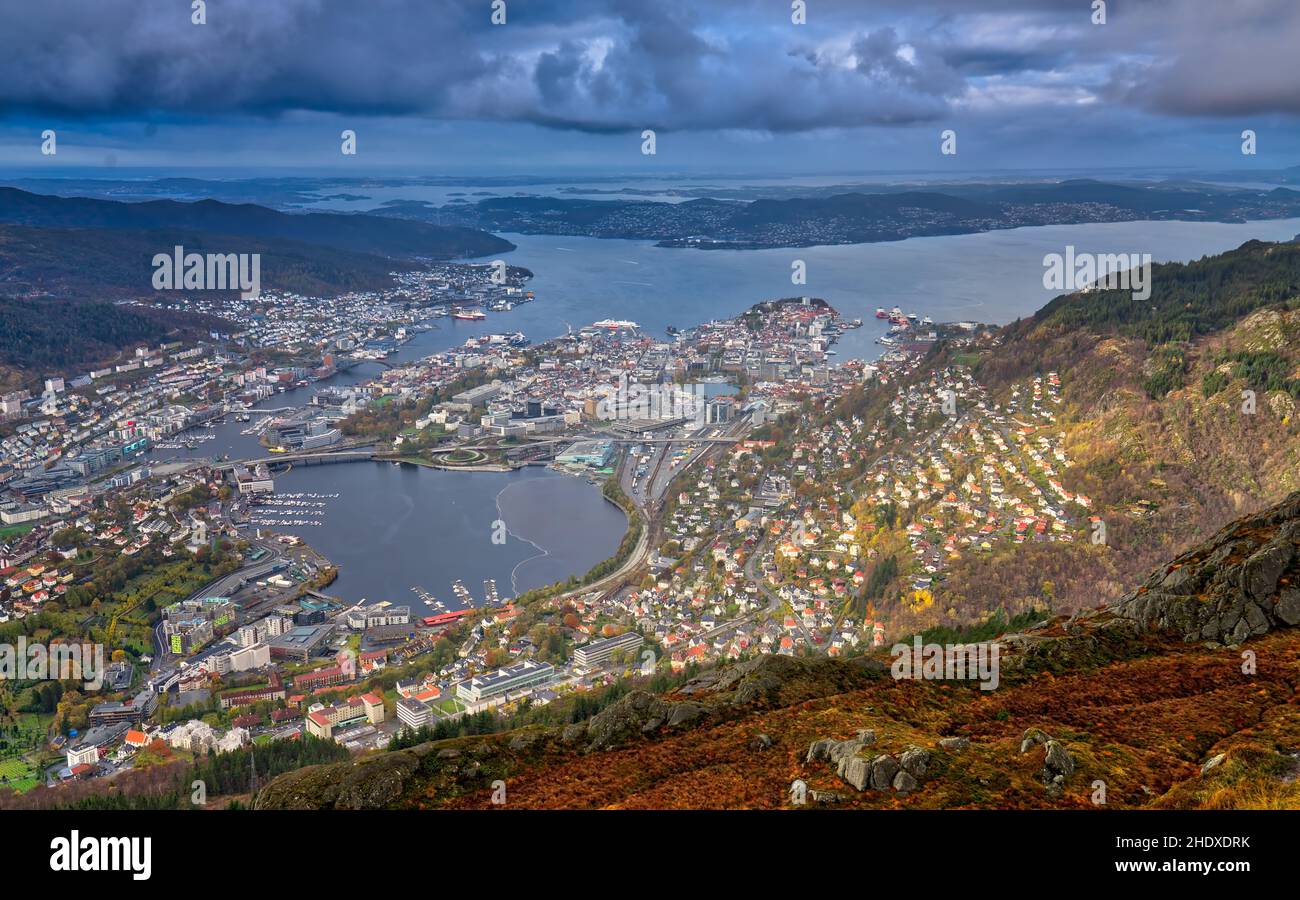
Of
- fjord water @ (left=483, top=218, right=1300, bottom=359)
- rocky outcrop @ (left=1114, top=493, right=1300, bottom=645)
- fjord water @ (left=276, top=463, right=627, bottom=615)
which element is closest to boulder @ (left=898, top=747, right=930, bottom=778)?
rocky outcrop @ (left=1114, top=493, right=1300, bottom=645)

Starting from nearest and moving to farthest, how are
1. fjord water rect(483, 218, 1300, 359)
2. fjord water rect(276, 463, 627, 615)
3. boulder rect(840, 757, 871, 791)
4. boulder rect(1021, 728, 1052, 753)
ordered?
boulder rect(840, 757, 871, 791) → boulder rect(1021, 728, 1052, 753) → fjord water rect(276, 463, 627, 615) → fjord water rect(483, 218, 1300, 359)

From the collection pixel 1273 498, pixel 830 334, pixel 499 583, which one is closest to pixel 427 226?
pixel 830 334

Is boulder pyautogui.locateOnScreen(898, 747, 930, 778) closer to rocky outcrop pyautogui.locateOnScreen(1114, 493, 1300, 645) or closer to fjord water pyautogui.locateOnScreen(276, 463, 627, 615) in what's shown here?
rocky outcrop pyautogui.locateOnScreen(1114, 493, 1300, 645)

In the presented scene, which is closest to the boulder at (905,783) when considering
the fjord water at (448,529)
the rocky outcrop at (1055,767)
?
the rocky outcrop at (1055,767)

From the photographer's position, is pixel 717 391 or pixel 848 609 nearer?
pixel 848 609

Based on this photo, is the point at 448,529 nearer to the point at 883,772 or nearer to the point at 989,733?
the point at 989,733

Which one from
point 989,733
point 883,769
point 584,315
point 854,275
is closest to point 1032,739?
point 989,733
